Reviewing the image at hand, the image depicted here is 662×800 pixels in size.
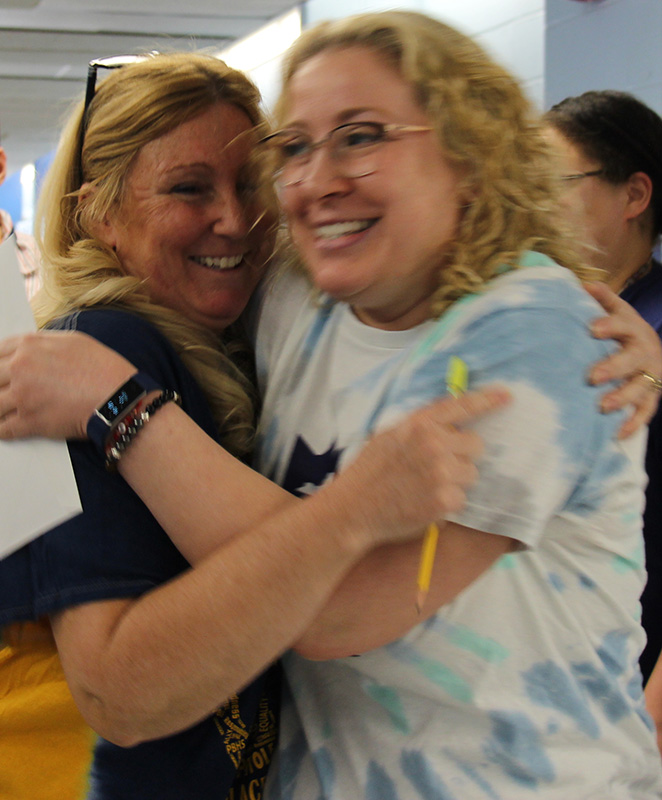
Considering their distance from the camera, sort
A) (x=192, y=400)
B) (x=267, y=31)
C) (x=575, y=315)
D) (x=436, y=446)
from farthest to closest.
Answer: (x=267, y=31), (x=192, y=400), (x=575, y=315), (x=436, y=446)

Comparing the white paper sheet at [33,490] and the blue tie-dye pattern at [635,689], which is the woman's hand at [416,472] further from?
A: the blue tie-dye pattern at [635,689]

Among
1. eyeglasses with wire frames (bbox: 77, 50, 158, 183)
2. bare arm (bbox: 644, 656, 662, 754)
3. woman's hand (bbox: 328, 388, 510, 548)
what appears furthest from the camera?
bare arm (bbox: 644, 656, 662, 754)

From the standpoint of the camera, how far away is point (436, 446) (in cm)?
86

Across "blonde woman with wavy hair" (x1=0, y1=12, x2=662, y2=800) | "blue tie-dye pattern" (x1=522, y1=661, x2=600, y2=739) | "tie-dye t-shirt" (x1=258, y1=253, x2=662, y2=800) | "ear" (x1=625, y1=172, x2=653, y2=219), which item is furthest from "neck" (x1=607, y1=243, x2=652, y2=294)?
"blue tie-dye pattern" (x1=522, y1=661, x2=600, y2=739)

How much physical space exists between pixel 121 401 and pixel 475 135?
583 mm

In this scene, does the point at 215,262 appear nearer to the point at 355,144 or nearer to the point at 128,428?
the point at 355,144

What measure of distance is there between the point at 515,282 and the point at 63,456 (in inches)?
22.3

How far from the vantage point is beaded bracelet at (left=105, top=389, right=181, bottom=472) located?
0.98 metres

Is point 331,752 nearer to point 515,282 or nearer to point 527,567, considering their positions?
point 527,567

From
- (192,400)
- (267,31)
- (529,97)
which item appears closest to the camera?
(192,400)

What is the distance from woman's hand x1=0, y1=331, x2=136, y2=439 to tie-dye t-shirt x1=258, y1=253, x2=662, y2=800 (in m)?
0.33

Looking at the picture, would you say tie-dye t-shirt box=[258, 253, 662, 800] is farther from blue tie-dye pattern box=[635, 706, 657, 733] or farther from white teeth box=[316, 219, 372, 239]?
white teeth box=[316, 219, 372, 239]

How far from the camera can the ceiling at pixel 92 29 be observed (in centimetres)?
605

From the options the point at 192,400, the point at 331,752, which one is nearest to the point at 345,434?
the point at 192,400
